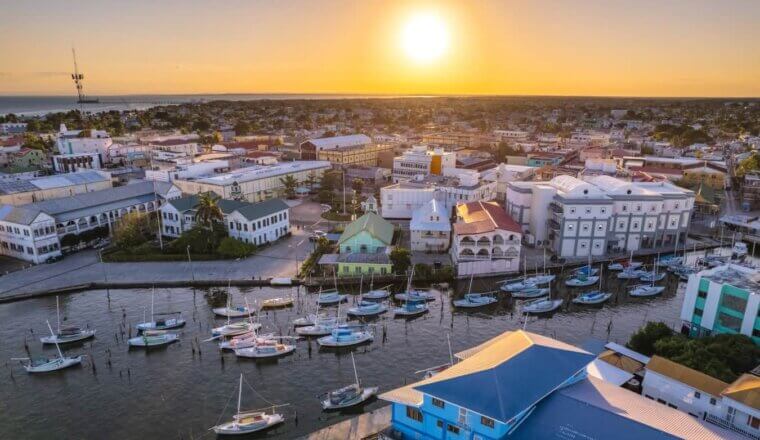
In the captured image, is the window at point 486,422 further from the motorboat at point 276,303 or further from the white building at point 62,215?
the white building at point 62,215

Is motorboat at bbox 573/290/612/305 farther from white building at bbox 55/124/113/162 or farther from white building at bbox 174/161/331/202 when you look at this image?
white building at bbox 55/124/113/162

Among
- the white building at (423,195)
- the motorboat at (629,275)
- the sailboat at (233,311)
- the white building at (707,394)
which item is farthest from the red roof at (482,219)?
the white building at (707,394)

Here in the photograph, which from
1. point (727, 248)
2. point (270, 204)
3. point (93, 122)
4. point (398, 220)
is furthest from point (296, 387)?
point (93, 122)

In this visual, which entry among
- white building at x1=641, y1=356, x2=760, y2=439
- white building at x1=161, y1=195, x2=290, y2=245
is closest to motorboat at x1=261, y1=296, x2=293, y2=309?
white building at x1=161, y1=195, x2=290, y2=245

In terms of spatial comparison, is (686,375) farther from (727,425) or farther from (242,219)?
(242,219)

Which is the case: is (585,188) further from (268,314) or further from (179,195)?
(179,195)
